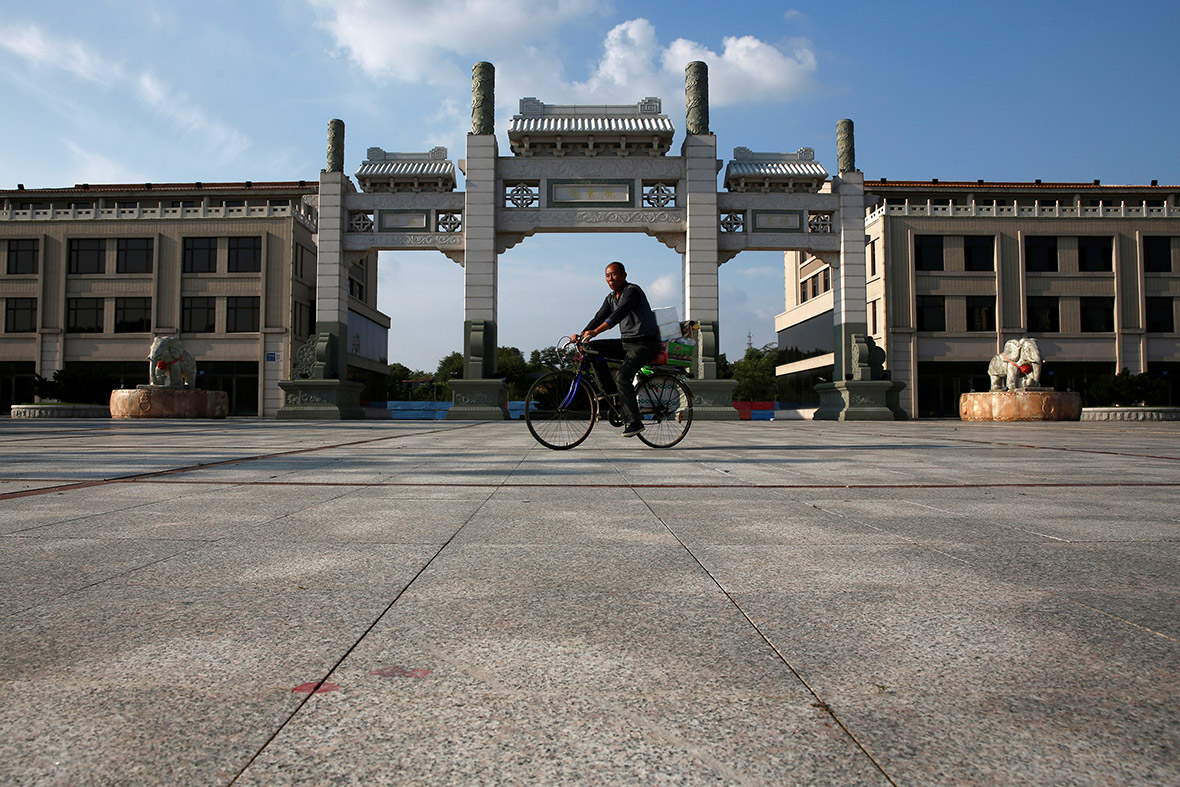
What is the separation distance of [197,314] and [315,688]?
42.6 m

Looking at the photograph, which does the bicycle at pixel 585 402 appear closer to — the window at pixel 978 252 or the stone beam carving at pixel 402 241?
the stone beam carving at pixel 402 241

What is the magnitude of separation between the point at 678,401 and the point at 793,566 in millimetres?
5657

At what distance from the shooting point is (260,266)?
37.8m

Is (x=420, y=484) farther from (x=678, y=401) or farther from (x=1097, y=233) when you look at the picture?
(x=1097, y=233)

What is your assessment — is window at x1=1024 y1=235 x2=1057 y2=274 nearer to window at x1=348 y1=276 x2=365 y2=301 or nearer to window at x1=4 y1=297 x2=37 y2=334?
window at x1=348 y1=276 x2=365 y2=301

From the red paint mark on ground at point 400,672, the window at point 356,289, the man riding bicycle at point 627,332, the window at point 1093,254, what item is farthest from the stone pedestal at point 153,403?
the window at point 1093,254

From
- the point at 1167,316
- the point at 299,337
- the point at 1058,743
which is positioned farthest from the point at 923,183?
the point at 1058,743

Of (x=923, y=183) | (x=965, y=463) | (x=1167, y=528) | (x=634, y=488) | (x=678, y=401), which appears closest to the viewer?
(x=1167, y=528)

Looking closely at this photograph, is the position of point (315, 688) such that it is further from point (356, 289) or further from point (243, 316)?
point (356, 289)

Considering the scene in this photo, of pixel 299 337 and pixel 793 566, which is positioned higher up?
pixel 299 337

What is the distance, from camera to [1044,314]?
3950 centimetres

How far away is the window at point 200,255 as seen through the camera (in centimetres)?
3831

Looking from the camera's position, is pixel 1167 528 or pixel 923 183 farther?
pixel 923 183

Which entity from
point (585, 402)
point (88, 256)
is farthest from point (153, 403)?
point (585, 402)
